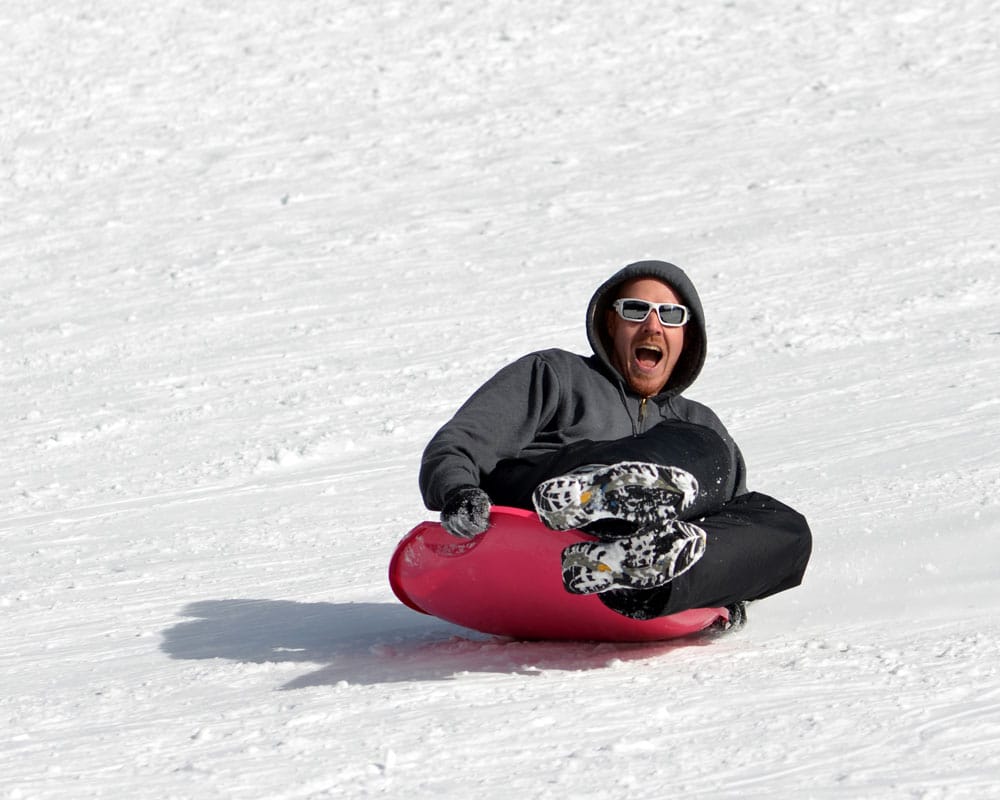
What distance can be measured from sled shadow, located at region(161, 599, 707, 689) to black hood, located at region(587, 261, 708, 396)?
590 millimetres

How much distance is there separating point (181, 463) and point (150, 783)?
3.44m

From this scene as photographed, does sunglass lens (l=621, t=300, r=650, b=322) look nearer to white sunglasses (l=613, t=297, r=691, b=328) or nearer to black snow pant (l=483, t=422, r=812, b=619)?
white sunglasses (l=613, t=297, r=691, b=328)

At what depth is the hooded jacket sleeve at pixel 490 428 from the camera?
9.22ft

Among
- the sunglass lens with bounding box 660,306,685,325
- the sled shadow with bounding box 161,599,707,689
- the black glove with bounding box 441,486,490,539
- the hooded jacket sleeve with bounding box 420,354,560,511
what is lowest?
the sled shadow with bounding box 161,599,707,689

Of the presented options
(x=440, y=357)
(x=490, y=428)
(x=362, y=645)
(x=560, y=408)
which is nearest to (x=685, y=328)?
(x=560, y=408)

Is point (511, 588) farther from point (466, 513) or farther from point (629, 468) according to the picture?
point (629, 468)

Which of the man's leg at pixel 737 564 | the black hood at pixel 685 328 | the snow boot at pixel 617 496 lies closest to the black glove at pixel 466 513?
the snow boot at pixel 617 496

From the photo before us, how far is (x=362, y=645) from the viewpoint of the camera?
10.7ft

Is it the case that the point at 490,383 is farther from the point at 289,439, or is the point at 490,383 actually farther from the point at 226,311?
the point at 226,311

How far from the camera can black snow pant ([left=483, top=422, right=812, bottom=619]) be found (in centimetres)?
270

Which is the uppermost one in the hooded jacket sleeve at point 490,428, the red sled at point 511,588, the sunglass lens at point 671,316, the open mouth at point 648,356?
the sunglass lens at point 671,316

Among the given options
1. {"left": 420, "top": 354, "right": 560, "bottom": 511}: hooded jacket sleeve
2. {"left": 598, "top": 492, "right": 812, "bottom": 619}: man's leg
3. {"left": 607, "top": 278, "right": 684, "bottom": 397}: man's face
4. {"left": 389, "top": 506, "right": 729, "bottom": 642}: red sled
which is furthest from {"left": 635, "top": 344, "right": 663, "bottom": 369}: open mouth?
{"left": 389, "top": 506, "right": 729, "bottom": 642}: red sled

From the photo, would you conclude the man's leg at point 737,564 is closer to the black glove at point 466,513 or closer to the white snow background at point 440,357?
the white snow background at point 440,357

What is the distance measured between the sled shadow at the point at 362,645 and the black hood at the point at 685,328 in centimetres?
59
